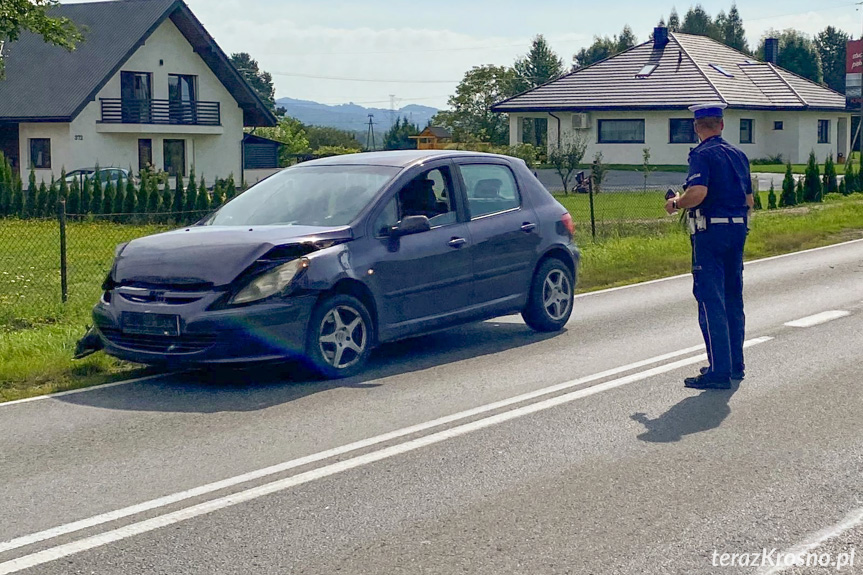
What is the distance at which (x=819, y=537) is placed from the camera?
540 centimetres

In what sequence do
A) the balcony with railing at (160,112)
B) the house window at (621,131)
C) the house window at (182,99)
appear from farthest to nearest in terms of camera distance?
the house window at (621,131) < the house window at (182,99) < the balcony with railing at (160,112)

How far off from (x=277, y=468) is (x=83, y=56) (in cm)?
4597

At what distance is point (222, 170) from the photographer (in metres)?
55.9

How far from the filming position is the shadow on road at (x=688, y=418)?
743cm

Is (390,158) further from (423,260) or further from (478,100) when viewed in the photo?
(478,100)

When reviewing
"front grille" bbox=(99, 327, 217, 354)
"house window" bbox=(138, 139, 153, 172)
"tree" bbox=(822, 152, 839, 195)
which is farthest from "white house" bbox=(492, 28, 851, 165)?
"front grille" bbox=(99, 327, 217, 354)

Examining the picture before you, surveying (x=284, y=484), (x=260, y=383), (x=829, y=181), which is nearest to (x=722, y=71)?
(x=829, y=181)

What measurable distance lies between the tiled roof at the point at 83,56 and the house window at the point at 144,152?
4172 millimetres

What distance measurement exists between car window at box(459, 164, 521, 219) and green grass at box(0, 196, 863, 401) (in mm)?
3120

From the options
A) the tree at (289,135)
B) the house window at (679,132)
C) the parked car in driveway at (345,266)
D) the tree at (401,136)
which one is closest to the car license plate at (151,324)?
the parked car in driveway at (345,266)

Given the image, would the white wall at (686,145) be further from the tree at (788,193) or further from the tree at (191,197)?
the tree at (191,197)

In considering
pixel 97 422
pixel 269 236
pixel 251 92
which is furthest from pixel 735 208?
pixel 251 92

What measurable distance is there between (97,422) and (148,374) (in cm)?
173

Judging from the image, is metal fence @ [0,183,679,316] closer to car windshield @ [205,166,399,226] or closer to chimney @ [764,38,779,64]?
car windshield @ [205,166,399,226]
